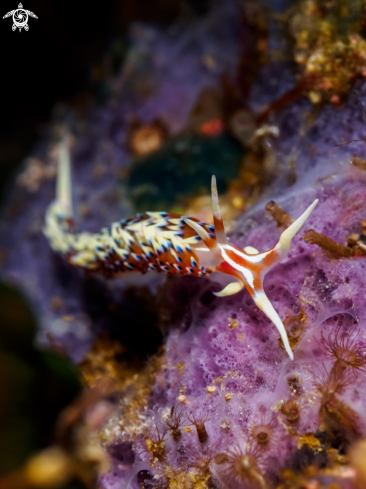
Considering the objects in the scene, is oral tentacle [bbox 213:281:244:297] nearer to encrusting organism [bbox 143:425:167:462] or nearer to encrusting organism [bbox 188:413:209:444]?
encrusting organism [bbox 188:413:209:444]

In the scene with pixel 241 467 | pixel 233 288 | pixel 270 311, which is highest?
pixel 233 288

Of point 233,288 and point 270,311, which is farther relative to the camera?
point 233,288

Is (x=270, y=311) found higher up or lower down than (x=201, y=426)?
higher up

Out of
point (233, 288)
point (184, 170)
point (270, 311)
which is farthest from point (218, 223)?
point (184, 170)

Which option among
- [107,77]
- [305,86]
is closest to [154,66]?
[107,77]

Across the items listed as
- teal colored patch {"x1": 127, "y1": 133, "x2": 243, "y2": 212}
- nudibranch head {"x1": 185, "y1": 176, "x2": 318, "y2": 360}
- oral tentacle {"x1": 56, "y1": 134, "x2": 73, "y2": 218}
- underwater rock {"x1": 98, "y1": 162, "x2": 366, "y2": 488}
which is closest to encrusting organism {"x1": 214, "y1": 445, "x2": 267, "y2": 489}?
underwater rock {"x1": 98, "y1": 162, "x2": 366, "y2": 488}

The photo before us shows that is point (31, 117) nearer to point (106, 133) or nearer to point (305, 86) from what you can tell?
point (106, 133)

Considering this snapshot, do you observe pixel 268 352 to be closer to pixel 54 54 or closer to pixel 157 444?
pixel 157 444
